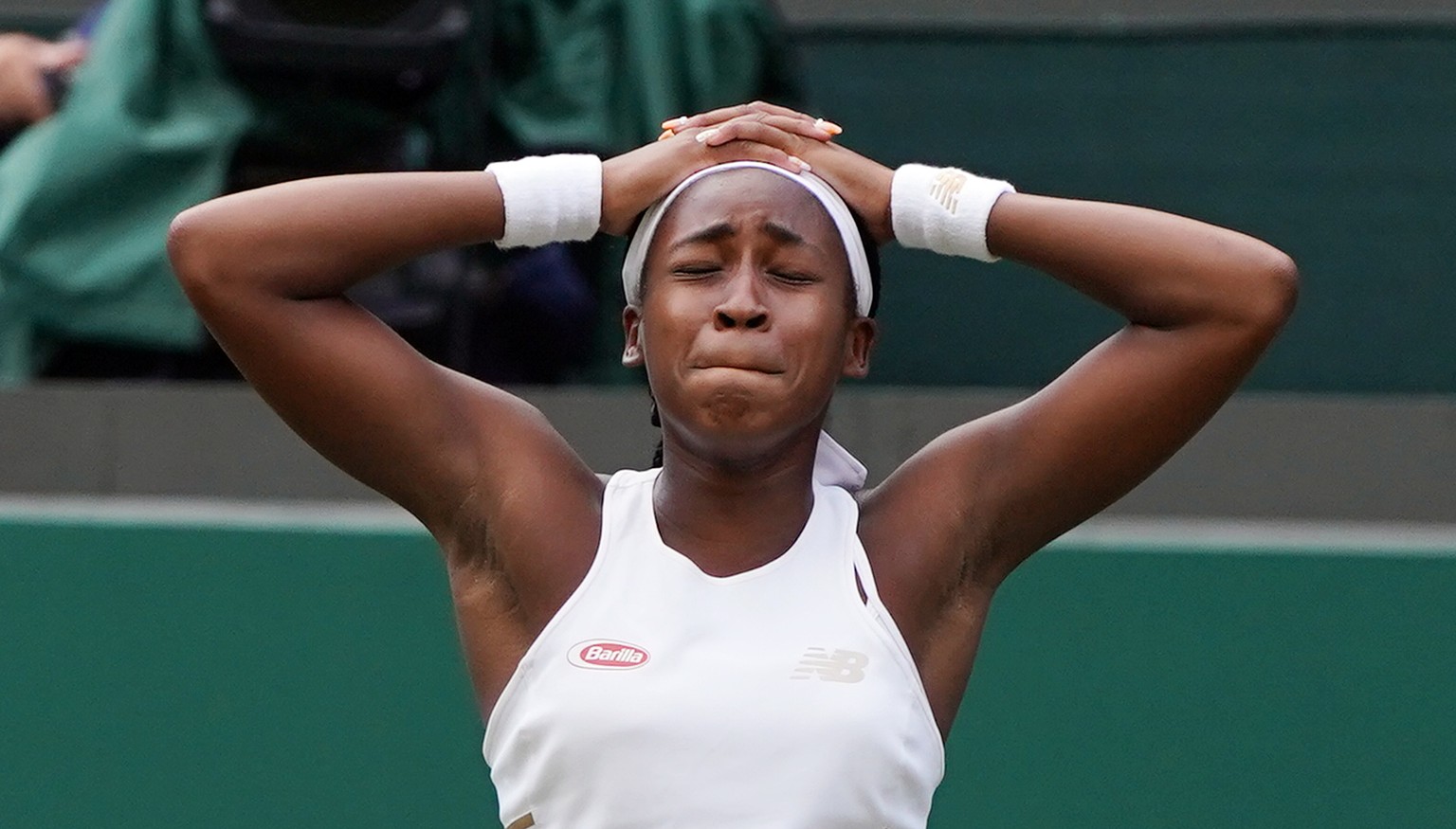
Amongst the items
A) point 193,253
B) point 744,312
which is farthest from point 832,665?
point 193,253

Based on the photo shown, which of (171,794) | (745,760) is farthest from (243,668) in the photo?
(745,760)

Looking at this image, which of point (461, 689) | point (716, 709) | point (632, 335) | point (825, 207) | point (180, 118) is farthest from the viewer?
point (180, 118)

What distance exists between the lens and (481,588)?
229 centimetres

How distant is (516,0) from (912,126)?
75 cm

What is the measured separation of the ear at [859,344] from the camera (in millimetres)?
2305

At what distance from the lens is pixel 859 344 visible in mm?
2340

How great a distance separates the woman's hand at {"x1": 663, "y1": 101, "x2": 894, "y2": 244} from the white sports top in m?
0.38

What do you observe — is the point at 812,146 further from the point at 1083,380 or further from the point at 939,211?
the point at 1083,380

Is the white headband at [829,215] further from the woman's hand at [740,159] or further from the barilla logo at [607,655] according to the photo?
the barilla logo at [607,655]

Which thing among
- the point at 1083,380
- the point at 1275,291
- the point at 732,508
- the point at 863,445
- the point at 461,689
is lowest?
the point at 461,689

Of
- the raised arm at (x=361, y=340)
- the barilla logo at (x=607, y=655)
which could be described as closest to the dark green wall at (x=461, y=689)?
the raised arm at (x=361, y=340)

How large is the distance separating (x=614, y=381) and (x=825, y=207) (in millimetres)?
1646

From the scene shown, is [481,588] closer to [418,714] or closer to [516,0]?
[418,714]

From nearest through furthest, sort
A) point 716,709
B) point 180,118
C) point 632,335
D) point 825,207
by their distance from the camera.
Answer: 1. point 716,709
2. point 825,207
3. point 632,335
4. point 180,118
